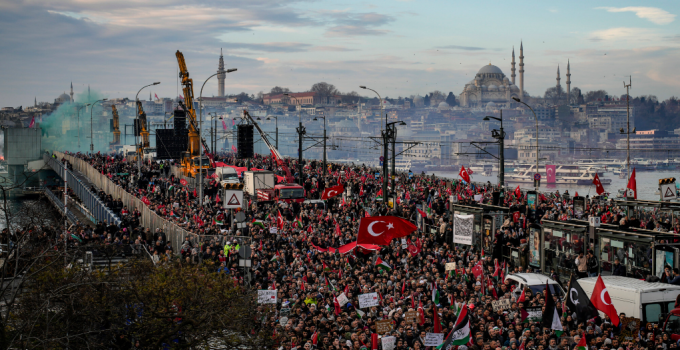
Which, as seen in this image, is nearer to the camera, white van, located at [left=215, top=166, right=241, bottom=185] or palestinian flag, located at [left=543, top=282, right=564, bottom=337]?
palestinian flag, located at [left=543, top=282, right=564, bottom=337]

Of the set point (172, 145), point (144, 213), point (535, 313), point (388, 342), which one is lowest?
point (388, 342)

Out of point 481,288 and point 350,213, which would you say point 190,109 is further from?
point 481,288

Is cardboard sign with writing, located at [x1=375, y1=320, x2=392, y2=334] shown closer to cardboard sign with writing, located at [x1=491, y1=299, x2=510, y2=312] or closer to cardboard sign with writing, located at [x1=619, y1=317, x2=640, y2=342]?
cardboard sign with writing, located at [x1=491, y1=299, x2=510, y2=312]

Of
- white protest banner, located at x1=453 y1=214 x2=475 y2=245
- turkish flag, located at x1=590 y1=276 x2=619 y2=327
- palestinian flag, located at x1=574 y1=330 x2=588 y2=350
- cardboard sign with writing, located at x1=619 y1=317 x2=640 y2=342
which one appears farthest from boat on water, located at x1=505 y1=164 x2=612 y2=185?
palestinian flag, located at x1=574 y1=330 x2=588 y2=350

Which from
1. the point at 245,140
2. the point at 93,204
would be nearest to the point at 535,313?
the point at 93,204

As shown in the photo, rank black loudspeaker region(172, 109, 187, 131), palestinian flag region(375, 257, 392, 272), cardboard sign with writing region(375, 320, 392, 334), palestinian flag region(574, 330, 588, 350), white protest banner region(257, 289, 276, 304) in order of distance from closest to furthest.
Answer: palestinian flag region(574, 330, 588, 350) → cardboard sign with writing region(375, 320, 392, 334) → white protest banner region(257, 289, 276, 304) → palestinian flag region(375, 257, 392, 272) → black loudspeaker region(172, 109, 187, 131)

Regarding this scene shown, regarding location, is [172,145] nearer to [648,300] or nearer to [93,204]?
[93,204]

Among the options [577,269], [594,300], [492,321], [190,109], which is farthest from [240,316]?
[190,109]
